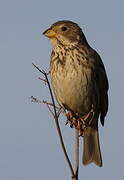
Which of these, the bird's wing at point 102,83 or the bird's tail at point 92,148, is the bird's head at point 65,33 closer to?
the bird's wing at point 102,83

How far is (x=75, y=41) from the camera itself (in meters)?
6.43

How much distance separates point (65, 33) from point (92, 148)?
1331mm

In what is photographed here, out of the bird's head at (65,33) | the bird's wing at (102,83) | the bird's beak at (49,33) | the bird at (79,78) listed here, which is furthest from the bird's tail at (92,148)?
the bird's beak at (49,33)

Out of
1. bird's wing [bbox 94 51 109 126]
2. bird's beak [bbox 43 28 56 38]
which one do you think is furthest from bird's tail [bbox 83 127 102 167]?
bird's beak [bbox 43 28 56 38]

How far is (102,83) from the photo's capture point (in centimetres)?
643

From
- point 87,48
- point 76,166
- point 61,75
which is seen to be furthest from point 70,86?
point 76,166

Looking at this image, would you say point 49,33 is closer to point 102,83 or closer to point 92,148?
point 102,83

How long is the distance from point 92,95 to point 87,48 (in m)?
0.52

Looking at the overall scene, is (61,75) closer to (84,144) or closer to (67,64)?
(67,64)

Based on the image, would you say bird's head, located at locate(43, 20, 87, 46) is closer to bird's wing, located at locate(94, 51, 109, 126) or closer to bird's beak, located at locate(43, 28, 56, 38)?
bird's beak, located at locate(43, 28, 56, 38)

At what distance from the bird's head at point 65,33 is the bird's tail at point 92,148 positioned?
1.04 m

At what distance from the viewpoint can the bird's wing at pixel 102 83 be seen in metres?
6.25

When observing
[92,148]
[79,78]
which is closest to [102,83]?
[79,78]

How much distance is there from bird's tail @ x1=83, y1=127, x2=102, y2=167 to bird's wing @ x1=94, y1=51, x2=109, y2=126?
27 cm
